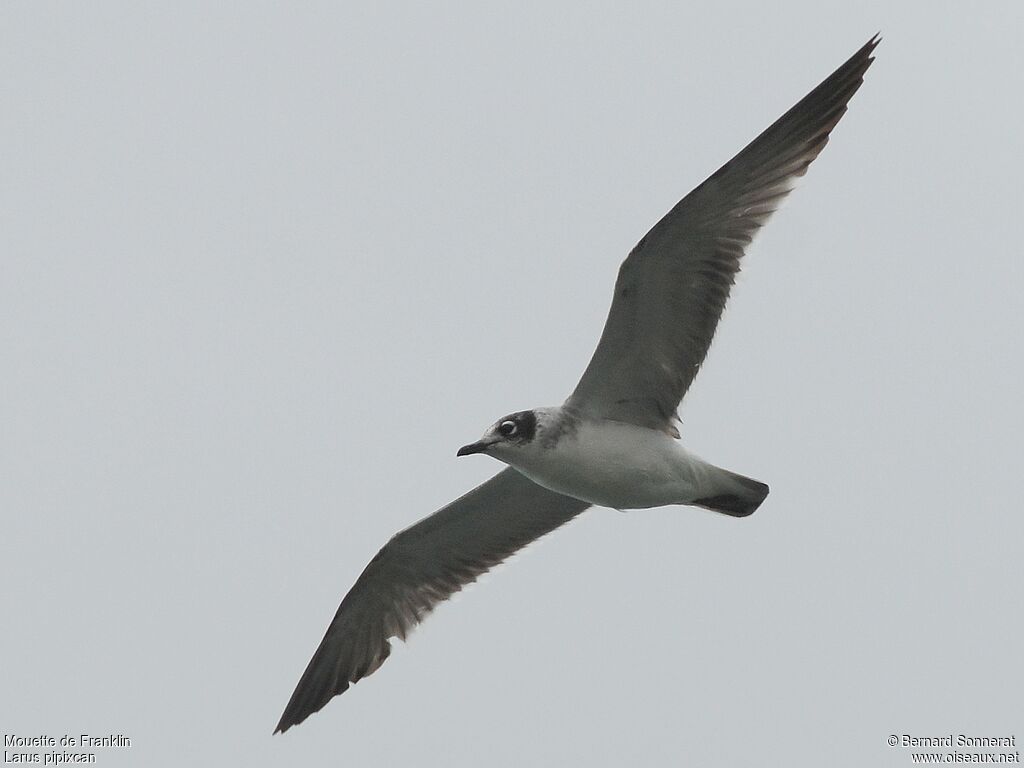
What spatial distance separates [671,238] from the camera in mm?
10477

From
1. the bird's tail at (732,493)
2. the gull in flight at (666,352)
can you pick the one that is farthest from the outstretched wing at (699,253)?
the bird's tail at (732,493)

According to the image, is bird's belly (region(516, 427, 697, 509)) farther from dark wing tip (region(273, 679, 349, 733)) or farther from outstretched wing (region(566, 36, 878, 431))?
dark wing tip (region(273, 679, 349, 733))

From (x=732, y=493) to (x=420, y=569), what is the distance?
127 inches

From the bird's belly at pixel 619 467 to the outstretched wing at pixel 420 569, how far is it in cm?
129

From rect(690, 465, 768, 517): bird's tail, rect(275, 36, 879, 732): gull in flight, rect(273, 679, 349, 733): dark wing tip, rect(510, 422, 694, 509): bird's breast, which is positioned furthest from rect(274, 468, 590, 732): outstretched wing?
rect(690, 465, 768, 517): bird's tail

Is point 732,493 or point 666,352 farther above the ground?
point 666,352

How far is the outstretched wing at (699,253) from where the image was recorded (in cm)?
1044

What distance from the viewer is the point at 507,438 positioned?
35.3 feet

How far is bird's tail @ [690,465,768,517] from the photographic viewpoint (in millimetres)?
Result: 11078

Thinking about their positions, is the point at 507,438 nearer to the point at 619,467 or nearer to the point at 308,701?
the point at 619,467

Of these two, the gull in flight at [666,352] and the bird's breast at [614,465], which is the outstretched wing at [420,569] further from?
the bird's breast at [614,465]

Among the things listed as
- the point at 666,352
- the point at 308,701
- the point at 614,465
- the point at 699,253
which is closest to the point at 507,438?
the point at 614,465

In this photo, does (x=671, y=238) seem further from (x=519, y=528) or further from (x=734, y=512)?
(x=519, y=528)

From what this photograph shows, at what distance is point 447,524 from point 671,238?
3555 mm
